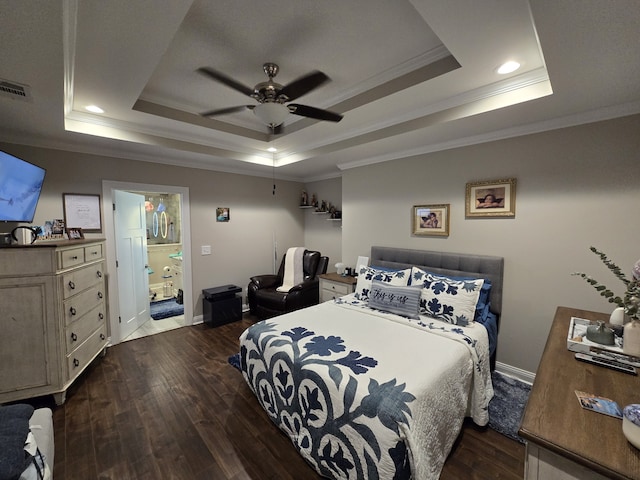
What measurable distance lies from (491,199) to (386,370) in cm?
213

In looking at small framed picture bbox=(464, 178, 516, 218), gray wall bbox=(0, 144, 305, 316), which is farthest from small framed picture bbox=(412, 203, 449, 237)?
gray wall bbox=(0, 144, 305, 316)

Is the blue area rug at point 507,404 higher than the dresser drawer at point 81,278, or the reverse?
the dresser drawer at point 81,278

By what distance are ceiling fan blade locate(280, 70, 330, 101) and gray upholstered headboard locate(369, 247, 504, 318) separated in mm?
2254

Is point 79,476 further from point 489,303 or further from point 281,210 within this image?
point 281,210

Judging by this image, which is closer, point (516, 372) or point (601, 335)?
point (601, 335)

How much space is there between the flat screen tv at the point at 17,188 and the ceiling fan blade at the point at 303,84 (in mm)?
2170

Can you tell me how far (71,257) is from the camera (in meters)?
2.35

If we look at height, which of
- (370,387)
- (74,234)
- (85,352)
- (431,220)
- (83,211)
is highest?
(83,211)

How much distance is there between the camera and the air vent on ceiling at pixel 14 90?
1694mm

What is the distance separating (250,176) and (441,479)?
14.5 feet

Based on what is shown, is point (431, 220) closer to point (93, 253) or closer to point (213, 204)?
point (213, 204)

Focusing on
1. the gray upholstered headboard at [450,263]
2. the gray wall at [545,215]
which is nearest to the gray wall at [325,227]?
the gray upholstered headboard at [450,263]

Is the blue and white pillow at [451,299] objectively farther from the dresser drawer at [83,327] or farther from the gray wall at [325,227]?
the dresser drawer at [83,327]

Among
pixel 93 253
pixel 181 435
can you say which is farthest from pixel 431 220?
pixel 93 253
